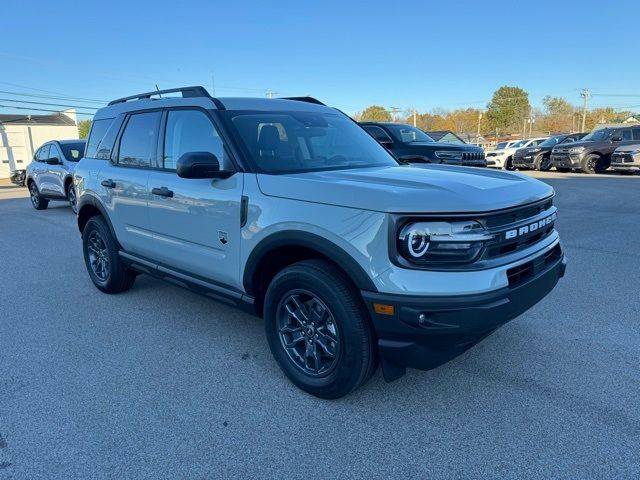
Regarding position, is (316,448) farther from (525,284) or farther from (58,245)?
(58,245)

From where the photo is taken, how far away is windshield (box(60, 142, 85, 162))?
445 inches

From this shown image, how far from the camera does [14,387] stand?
10.3 feet

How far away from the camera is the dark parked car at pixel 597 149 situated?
18297 mm

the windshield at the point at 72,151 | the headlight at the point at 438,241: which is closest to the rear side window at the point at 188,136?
the headlight at the point at 438,241

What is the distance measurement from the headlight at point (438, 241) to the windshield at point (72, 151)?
432 inches

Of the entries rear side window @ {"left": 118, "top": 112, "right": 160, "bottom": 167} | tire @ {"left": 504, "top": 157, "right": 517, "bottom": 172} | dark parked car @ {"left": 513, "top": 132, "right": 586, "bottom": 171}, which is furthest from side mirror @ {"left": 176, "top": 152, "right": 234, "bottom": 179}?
tire @ {"left": 504, "top": 157, "right": 517, "bottom": 172}

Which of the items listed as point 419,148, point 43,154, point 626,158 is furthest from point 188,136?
point 626,158

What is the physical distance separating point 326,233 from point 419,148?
8.62 meters

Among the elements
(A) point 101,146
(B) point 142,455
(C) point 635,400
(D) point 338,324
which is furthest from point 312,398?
(A) point 101,146

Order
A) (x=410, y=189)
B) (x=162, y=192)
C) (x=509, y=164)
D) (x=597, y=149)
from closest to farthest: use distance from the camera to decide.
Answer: (x=410, y=189), (x=162, y=192), (x=597, y=149), (x=509, y=164)

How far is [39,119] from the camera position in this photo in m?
A: 48.6

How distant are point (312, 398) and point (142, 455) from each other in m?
1.03

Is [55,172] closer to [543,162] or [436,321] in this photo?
[436,321]

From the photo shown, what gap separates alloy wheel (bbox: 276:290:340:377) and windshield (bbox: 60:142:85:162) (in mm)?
10149
